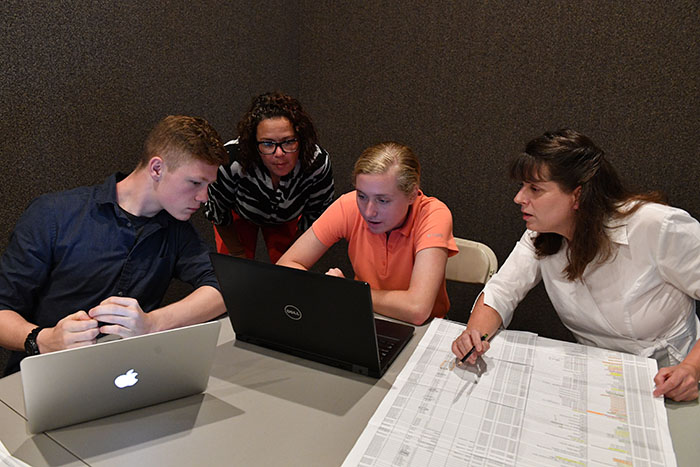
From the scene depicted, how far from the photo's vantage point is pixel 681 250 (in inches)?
48.2

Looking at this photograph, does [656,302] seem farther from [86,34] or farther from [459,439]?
[86,34]

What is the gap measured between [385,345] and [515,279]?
486mm

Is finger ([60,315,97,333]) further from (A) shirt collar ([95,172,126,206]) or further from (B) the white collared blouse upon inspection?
(B) the white collared blouse

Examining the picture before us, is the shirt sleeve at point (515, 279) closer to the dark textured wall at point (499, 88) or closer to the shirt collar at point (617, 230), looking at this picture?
the shirt collar at point (617, 230)

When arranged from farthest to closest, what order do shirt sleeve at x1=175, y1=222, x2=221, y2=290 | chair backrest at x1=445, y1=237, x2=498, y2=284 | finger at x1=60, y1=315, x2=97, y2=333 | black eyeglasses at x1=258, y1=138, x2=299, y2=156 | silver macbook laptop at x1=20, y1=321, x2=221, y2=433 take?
black eyeglasses at x1=258, y1=138, x2=299, y2=156
chair backrest at x1=445, y1=237, x2=498, y2=284
shirt sleeve at x1=175, y1=222, x2=221, y2=290
finger at x1=60, y1=315, x2=97, y2=333
silver macbook laptop at x1=20, y1=321, x2=221, y2=433

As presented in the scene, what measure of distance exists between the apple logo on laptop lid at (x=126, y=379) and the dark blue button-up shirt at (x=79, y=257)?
1.82ft

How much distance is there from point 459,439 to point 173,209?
99cm

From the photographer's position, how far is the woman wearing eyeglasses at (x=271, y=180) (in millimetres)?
1824

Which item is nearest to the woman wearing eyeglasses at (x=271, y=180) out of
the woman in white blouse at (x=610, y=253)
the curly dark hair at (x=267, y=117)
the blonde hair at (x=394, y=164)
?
the curly dark hair at (x=267, y=117)

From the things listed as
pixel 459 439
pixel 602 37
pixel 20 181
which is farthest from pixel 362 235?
pixel 602 37

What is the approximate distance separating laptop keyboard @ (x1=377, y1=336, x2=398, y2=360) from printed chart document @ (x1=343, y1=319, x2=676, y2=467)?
59 millimetres

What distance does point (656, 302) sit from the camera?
4.21 feet

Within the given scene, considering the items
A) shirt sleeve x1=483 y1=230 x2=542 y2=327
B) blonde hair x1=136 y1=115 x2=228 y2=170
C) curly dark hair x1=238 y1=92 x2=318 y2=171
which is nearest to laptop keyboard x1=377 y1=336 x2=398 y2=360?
shirt sleeve x1=483 y1=230 x2=542 y2=327

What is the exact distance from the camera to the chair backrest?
5.60 ft
